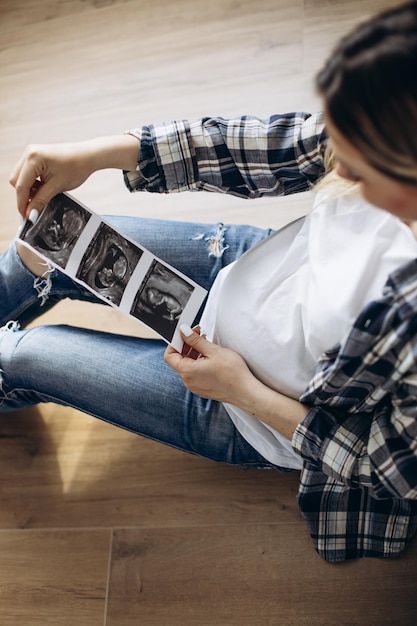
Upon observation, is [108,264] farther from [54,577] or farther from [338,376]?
[54,577]

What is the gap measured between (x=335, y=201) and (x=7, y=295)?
0.62m

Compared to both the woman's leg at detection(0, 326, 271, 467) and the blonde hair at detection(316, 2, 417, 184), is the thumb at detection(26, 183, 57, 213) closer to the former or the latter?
the woman's leg at detection(0, 326, 271, 467)

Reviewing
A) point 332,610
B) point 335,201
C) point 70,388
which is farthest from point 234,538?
point 335,201

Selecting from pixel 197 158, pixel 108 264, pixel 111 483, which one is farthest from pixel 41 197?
pixel 111 483

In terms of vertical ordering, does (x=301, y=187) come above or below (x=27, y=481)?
above

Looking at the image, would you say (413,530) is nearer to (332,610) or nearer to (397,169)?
(332,610)

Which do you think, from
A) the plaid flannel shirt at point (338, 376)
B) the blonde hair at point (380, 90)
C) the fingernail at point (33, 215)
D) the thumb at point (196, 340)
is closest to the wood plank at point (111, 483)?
the plaid flannel shirt at point (338, 376)

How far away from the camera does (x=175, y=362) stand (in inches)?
37.0

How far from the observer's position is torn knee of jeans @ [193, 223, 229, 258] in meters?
1.07

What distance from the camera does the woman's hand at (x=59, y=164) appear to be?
3.08 feet

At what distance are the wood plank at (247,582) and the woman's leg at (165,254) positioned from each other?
50 cm

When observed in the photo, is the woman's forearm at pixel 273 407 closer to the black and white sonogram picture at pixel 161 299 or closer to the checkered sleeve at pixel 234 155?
the black and white sonogram picture at pixel 161 299

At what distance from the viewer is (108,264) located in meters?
0.98

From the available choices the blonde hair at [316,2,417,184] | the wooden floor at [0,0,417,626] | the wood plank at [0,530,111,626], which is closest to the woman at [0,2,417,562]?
the blonde hair at [316,2,417,184]
